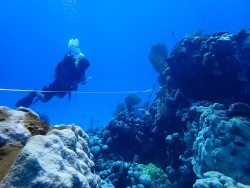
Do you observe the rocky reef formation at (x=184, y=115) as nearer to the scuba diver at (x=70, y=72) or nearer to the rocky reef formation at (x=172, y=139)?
the rocky reef formation at (x=172, y=139)

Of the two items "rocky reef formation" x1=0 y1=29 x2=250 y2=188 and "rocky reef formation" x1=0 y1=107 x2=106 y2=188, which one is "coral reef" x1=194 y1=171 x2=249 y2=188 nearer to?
"rocky reef formation" x1=0 y1=29 x2=250 y2=188

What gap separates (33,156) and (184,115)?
7223 mm

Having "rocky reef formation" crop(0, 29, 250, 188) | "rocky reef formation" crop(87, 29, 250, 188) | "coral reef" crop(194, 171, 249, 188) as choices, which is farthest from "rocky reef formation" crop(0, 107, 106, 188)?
"rocky reef formation" crop(87, 29, 250, 188)

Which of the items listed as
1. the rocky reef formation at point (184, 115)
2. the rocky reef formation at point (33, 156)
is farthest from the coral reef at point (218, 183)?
the rocky reef formation at point (33, 156)

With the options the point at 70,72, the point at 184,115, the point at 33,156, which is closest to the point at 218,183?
the point at 33,156

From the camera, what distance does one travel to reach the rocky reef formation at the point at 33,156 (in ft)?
6.63

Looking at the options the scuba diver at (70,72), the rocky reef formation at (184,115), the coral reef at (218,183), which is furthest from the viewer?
the scuba diver at (70,72)

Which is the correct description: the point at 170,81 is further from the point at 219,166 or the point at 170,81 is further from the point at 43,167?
the point at 43,167

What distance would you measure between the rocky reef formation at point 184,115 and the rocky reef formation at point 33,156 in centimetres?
425

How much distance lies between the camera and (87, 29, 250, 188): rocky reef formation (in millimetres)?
7223

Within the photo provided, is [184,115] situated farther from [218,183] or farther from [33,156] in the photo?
[33,156]

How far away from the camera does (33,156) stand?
6.89 feet

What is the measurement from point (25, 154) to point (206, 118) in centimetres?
523

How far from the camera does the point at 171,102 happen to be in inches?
390
